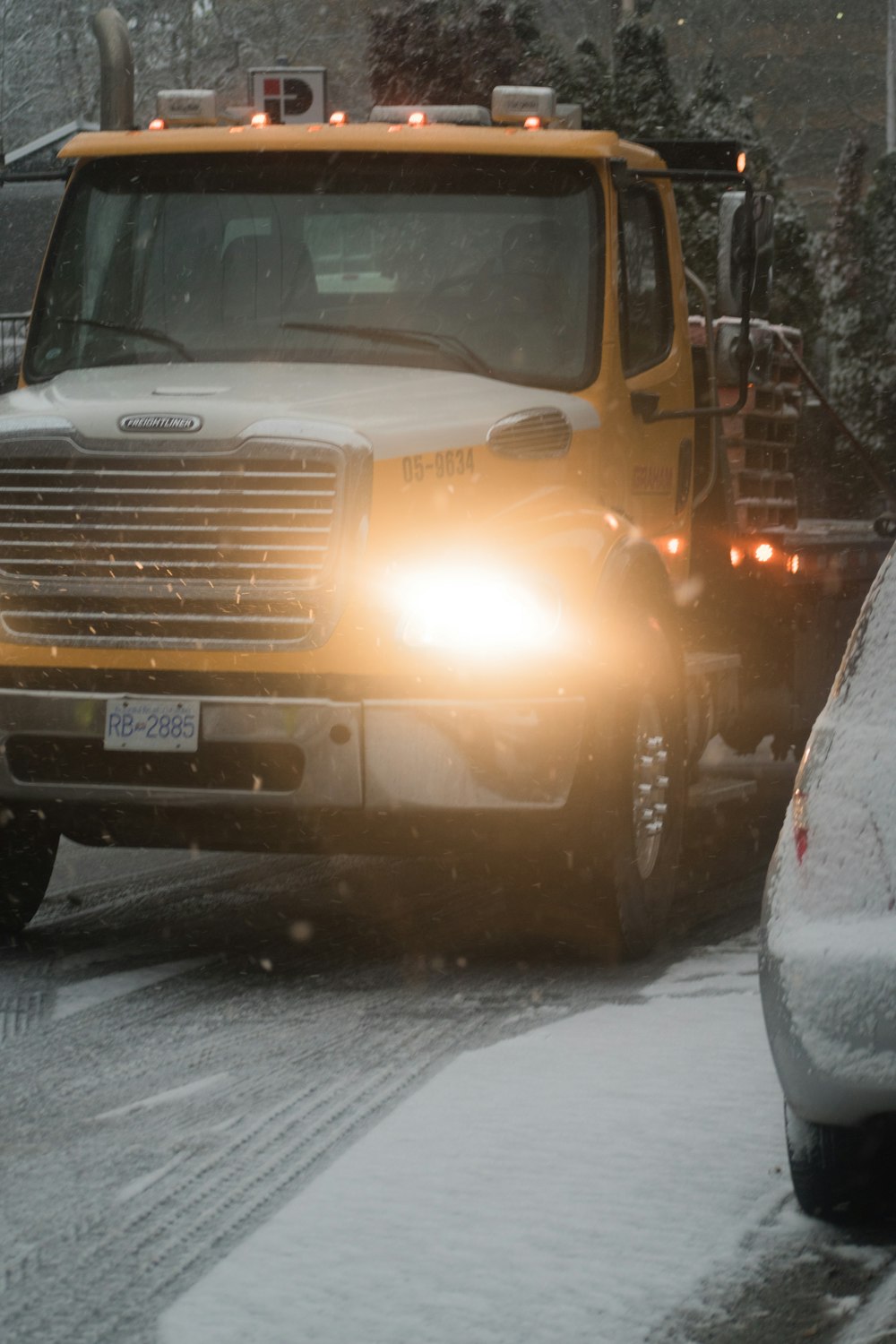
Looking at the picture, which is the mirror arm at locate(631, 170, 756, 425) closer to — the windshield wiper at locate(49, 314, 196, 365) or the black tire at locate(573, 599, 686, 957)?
the black tire at locate(573, 599, 686, 957)

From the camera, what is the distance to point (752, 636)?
10344 mm

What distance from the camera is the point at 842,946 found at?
4.36 m

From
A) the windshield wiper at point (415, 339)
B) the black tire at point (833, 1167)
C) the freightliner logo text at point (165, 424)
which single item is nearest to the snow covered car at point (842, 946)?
the black tire at point (833, 1167)

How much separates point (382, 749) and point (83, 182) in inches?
104

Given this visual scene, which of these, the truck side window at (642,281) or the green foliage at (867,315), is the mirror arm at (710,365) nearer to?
the truck side window at (642,281)

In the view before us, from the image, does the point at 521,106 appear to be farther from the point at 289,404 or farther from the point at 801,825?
the point at 801,825

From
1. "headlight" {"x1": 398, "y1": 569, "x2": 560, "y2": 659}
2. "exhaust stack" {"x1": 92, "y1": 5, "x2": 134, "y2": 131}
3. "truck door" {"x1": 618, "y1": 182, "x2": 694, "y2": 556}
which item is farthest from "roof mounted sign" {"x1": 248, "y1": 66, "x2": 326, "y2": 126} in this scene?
"headlight" {"x1": 398, "y1": 569, "x2": 560, "y2": 659}

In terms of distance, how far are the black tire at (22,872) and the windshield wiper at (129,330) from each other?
1.62 m

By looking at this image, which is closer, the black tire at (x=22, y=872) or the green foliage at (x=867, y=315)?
A: the black tire at (x=22, y=872)

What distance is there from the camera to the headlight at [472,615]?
6.84 m

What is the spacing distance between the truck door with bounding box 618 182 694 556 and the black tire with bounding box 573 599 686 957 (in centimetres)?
62

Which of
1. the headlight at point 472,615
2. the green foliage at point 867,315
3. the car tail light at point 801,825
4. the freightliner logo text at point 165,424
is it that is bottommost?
the green foliage at point 867,315

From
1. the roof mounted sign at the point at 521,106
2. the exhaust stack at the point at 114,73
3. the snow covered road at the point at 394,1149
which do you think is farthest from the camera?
the exhaust stack at the point at 114,73

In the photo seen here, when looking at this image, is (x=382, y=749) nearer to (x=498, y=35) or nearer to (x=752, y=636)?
(x=752, y=636)
